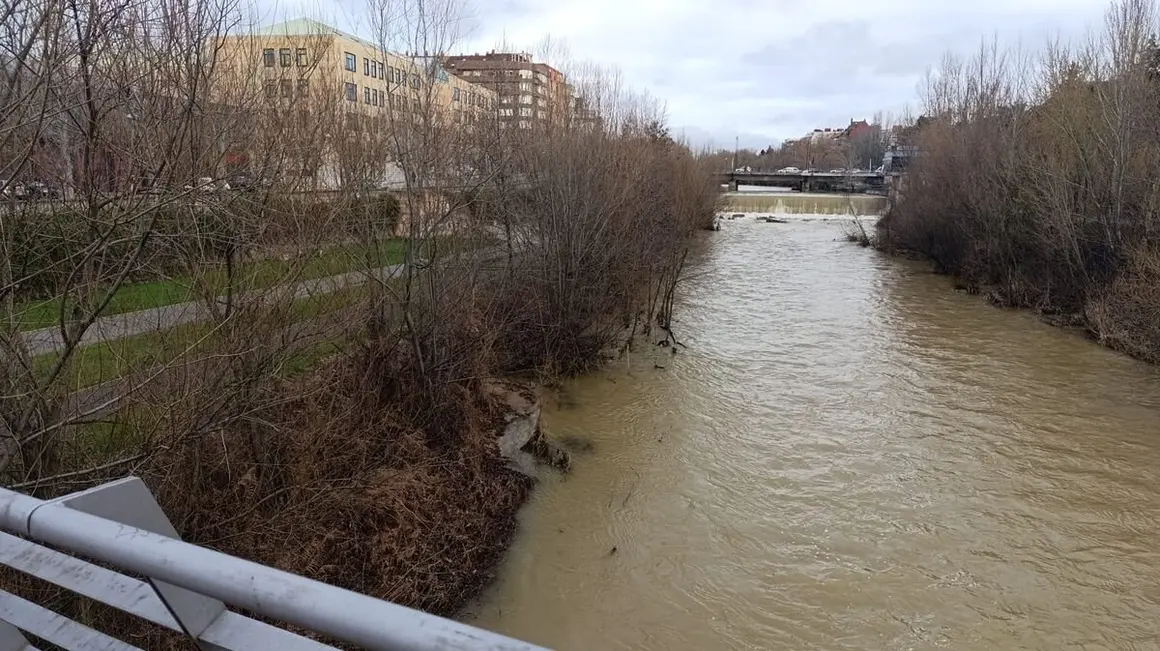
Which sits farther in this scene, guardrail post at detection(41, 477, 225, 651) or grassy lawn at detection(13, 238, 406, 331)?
grassy lawn at detection(13, 238, 406, 331)

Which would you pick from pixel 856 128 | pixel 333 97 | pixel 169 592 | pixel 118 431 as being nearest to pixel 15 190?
pixel 118 431

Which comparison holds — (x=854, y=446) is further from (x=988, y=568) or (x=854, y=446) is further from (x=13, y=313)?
(x=13, y=313)

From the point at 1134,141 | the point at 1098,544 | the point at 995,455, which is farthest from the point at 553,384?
the point at 1134,141

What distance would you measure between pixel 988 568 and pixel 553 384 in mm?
7095

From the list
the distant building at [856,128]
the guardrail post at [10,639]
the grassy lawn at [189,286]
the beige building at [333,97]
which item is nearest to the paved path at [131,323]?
the grassy lawn at [189,286]

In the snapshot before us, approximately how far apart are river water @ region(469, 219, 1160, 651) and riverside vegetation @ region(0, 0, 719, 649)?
126 centimetres

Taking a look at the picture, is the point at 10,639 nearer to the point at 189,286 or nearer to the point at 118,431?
the point at 118,431

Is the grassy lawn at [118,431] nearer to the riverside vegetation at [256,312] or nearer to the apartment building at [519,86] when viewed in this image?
the riverside vegetation at [256,312]

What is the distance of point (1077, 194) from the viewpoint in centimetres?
1747

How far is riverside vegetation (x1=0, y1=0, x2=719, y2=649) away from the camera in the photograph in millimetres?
4137

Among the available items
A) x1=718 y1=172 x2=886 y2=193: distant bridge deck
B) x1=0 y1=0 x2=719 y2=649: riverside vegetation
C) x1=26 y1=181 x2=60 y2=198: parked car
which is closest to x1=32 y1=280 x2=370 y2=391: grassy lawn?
x1=0 y1=0 x2=719 y2=649: riverside vegetation

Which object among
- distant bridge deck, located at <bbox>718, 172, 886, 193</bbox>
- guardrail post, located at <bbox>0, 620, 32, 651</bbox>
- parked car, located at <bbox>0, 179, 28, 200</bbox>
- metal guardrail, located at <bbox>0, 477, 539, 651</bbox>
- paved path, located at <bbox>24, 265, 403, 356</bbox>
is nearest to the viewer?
metal guardrail, located at <bbox>0, 477, 539, 651</bbox>

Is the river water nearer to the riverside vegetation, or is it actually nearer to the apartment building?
the riverside vegetation

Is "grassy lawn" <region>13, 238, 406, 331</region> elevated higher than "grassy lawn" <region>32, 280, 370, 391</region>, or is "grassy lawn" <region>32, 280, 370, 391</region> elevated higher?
"grassy lawn" <region>13, 238, 406, 331</region>
